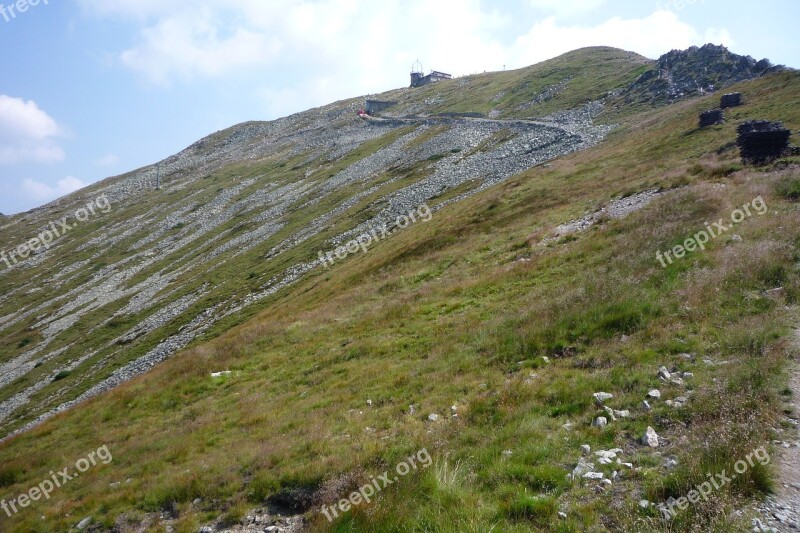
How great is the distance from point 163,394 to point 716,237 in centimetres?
2888

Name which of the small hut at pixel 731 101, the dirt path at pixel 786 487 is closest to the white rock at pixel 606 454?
the dirt path at pixel 786 487

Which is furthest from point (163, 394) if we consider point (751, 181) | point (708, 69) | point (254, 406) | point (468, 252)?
point (708, 69)

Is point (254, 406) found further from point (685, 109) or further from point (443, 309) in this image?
point (685, 109)

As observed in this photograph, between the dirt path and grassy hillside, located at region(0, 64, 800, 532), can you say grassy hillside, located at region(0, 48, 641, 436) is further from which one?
the dirt path

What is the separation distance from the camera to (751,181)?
940 inches

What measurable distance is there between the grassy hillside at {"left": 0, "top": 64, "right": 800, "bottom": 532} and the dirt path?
12.3 inches

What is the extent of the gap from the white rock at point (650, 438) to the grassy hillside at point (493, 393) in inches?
8.1

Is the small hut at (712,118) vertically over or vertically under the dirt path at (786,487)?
over

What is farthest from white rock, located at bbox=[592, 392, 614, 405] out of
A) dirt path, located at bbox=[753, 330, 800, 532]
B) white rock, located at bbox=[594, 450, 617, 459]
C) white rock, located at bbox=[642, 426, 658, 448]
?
dirt path, located at bbox=[753, 330, 800, 532]

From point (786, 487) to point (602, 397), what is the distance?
3.96 metres

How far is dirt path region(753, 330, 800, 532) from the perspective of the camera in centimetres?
664

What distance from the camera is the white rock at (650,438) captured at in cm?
896

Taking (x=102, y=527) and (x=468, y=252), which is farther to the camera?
(x=468, y=252)

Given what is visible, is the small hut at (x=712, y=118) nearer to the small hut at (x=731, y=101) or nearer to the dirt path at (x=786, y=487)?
the small hut at (x=731, y=101)
